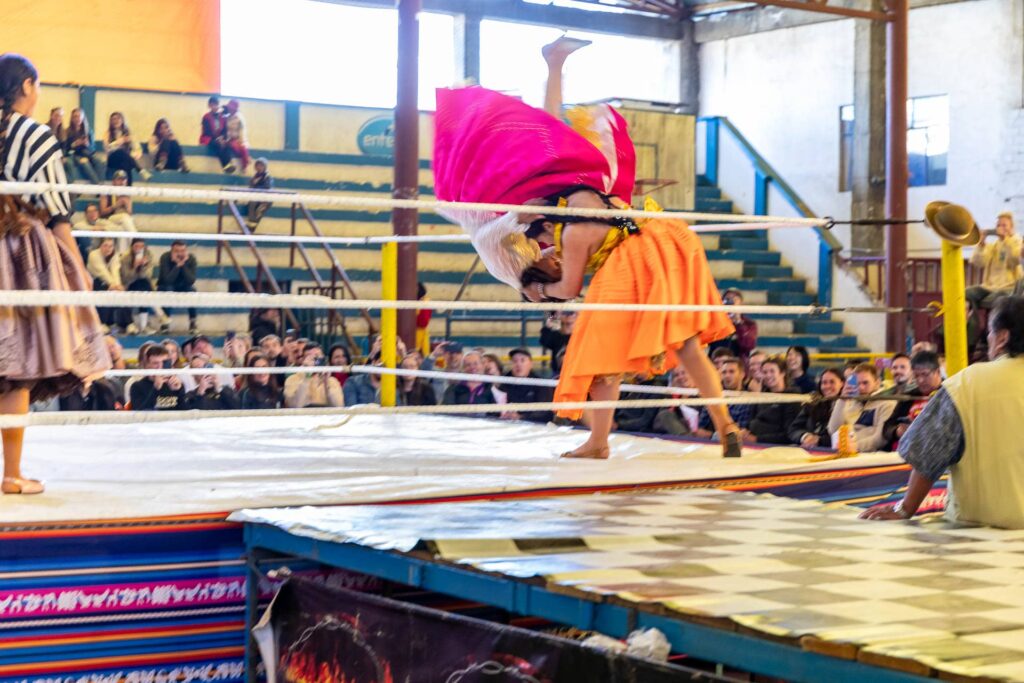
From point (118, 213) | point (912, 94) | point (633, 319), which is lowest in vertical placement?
point (633, 319)

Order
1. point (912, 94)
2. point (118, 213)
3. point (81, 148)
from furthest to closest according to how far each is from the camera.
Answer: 1. point (912, 94)
2. point (81, 148)
3. point (118, 213)

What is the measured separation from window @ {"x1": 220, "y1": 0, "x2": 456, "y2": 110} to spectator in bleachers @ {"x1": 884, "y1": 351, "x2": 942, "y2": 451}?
8039 millimetres

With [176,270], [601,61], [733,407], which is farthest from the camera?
[601,61]

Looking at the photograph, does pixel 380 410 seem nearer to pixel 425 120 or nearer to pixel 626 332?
pixel 626 332

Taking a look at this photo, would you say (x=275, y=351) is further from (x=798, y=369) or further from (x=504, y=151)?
(x=504, y=151)

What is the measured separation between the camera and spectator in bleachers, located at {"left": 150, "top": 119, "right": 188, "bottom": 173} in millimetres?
10320

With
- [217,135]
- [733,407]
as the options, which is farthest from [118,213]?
[733,407]

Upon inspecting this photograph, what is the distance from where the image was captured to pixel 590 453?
3539mm

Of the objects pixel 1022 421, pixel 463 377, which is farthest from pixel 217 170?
pixel 1022 421

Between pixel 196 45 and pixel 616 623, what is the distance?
382 inches

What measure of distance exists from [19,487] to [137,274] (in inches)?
236

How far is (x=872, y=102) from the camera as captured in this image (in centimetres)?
1280

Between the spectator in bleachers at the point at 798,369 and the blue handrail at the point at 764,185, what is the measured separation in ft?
20.4

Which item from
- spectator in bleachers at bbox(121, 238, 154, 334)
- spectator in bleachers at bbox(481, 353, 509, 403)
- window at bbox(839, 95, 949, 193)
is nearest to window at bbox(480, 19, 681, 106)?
window at bbox(839, 95, 949, 193)
